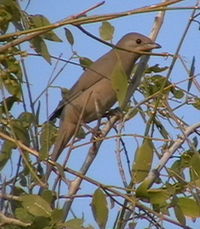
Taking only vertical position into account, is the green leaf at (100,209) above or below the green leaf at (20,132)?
below

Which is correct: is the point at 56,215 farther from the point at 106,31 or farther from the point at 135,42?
the point at 135,42

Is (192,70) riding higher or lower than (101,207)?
higher

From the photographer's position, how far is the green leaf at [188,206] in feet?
6.17

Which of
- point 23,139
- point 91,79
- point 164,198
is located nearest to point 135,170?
point 164,198

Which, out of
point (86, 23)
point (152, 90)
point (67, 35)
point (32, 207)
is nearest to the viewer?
point (32, 207)

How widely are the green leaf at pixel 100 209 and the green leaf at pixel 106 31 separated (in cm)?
67

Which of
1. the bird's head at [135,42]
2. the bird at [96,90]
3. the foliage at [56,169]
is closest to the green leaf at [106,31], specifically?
the foliage at [56,169]

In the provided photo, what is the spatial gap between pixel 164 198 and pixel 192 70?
25.7 inches

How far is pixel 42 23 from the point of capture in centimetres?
211

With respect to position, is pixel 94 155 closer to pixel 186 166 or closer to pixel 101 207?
pixel 186 166

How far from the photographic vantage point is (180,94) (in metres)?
2.77

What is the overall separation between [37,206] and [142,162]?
374mm

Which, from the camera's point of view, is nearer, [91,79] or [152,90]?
[152,90]

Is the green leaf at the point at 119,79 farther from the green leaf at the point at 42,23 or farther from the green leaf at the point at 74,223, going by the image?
the green leaf at the point at 74,223
